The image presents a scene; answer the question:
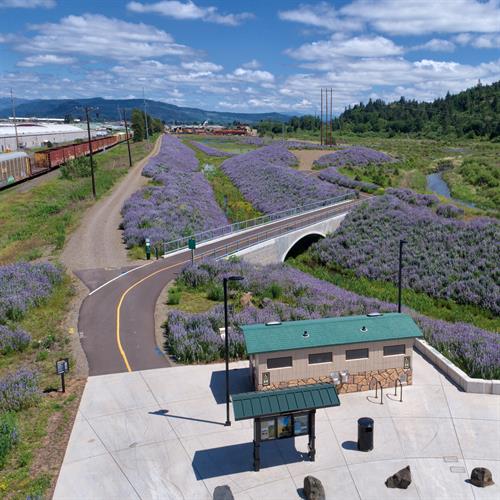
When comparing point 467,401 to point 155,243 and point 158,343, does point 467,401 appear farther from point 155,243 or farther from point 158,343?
point 155,243

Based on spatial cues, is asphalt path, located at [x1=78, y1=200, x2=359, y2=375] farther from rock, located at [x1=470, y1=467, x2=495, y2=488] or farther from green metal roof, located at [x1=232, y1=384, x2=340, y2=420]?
rock, located at [x1=470, y1=467, x2=495, y2=488]

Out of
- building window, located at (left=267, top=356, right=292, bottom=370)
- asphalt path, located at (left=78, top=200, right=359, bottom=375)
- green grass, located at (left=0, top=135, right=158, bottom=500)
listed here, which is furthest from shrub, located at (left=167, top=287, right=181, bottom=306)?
building window, located at (left=267, top=356, right=292, bottom=370)

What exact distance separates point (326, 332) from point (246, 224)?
3339 cm

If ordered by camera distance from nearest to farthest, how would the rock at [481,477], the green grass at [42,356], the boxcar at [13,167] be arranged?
the rock at [481,477] → the green grass at [42,356] → the boxcar at [13,167]

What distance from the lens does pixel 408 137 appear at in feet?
578

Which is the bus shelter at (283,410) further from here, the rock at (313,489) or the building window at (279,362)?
the building window at (279,362)

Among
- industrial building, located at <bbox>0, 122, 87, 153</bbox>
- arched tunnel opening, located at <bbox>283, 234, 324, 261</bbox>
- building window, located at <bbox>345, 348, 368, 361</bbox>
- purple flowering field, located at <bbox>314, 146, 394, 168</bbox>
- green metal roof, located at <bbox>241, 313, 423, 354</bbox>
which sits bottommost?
arched tunnel opening, located at <bbox>283, 234, 324, 261</bbox>

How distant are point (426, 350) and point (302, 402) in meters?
9.75

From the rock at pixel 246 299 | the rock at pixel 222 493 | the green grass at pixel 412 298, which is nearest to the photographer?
the rock at pixel 222 493

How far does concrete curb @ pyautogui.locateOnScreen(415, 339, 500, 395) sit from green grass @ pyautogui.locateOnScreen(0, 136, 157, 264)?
91.4 ft

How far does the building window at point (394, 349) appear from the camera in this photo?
62.6 ft

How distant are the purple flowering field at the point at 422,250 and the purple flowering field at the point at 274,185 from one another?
36.9 feet

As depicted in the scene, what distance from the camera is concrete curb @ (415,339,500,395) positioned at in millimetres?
18953

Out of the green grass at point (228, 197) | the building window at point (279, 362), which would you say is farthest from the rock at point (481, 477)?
the green grass at point (228, 197)
